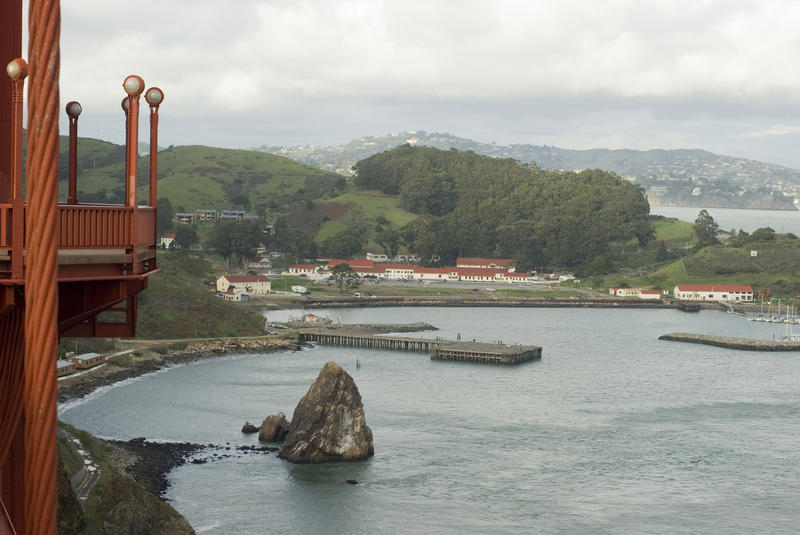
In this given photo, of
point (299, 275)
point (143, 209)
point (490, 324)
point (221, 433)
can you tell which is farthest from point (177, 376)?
point (299, 275)

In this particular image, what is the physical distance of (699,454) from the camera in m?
44.0

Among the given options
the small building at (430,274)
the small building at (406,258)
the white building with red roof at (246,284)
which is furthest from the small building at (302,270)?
the small building at (406,258)

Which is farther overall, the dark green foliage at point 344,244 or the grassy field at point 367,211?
the grassy field at point 367,211

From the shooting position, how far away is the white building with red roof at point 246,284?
102938 millimetres

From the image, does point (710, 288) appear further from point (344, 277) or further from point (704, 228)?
point (344, 277)

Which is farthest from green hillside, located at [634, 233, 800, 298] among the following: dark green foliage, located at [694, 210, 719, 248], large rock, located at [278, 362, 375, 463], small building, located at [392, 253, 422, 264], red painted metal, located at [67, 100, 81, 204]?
red painted metal, located at [67, 100, 81, 204]

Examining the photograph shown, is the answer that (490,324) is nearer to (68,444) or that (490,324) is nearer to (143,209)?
(68,444)

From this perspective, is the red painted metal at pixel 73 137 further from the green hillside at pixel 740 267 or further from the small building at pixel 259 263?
the small building at pixel 259 263

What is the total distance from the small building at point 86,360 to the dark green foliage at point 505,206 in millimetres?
80884

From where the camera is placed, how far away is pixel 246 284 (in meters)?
105

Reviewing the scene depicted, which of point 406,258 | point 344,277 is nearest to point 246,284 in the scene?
point 344,277

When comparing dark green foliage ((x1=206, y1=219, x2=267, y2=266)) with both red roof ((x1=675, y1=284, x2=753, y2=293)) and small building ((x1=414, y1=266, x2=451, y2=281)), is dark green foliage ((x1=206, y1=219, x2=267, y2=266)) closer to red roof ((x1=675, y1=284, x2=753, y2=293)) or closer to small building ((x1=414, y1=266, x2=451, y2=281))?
small building ((x1=414, y1=266, x2=451, y2=281))

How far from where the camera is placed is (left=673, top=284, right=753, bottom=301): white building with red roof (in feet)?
390

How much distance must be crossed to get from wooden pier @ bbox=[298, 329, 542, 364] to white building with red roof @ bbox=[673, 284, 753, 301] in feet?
165
